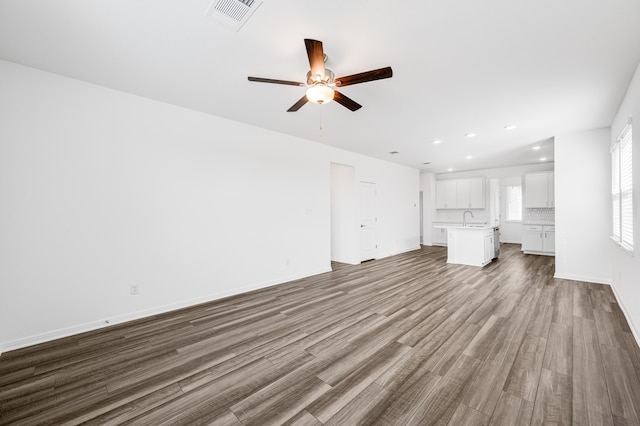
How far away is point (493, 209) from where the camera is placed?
918 cm

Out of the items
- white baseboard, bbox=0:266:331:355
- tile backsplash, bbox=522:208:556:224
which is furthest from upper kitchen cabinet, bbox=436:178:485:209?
white baseboard, bbox=0:266:331:355

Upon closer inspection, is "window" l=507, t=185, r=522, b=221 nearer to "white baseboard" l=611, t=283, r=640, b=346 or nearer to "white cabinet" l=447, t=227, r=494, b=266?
"white cabinet" l=447, t=227, r=494, b=266

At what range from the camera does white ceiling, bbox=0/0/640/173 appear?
1.94 metres

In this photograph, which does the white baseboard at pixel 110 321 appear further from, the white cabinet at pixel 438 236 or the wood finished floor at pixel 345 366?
the white cabinet at pixel 438 236

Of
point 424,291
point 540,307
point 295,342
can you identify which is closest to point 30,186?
point 295,342

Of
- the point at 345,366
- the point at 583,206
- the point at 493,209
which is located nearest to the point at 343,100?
the point at 345,366

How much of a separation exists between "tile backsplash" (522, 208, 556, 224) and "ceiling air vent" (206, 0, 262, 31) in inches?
361

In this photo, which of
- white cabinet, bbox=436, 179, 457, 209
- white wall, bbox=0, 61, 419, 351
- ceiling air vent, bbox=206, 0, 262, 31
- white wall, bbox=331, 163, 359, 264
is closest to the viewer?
ceiling air vent, bbox=206, 0, 262, 31

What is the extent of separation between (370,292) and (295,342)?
191 centimetres

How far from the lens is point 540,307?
3.55 metres

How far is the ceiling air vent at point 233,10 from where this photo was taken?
186 centimetres

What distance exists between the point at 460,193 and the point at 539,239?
2680mm

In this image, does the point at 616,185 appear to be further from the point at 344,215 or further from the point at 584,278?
the point at 344,215

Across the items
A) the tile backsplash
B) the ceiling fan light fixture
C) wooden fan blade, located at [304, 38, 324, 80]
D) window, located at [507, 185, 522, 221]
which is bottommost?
the tile backsplash
